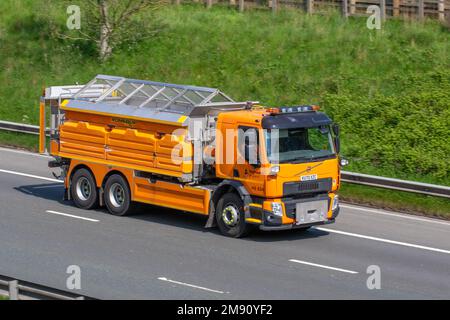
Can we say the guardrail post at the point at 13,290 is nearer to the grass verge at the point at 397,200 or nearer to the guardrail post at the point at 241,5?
the grass verge at the point at 397,200

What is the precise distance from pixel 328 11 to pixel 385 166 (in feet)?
32.4

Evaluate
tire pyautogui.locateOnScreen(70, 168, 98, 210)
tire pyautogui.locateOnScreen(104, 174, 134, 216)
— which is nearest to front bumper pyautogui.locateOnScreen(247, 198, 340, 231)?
tire pyautogui.locateOnScreen(104, 174, 134, 216)

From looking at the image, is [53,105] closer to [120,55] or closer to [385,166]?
[385,166]

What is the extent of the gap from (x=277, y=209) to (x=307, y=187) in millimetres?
776

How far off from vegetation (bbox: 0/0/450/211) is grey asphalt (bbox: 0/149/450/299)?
3.98m

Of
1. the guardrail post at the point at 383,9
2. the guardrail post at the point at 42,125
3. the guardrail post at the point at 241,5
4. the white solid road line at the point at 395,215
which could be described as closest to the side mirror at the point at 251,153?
the white solid road line at the point at 395,215

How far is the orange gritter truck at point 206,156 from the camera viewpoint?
19.2m

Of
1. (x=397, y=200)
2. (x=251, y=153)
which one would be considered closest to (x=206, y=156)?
(x=251, y=153)

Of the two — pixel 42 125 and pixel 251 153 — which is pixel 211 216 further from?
pixel 42 125

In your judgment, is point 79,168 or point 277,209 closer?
point 277,209

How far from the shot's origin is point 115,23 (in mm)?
33938

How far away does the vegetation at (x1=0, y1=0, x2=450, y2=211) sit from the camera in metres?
26.1

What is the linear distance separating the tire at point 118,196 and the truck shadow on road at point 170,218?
0.21 meters

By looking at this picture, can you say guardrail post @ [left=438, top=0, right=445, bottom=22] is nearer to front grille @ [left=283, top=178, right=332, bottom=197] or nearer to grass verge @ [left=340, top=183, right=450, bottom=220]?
grass verge @ [left=340, top=183, right=450, bottom=220]
